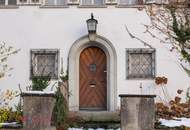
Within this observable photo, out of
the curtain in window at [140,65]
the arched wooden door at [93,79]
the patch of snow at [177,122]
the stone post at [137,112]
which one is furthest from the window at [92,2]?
the stone post at [137,112]

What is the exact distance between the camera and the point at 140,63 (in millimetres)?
15523

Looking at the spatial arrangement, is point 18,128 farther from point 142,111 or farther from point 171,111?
point 171,111

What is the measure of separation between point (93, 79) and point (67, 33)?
75.5 inches

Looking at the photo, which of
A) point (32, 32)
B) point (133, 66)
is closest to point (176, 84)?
point (133, 66)

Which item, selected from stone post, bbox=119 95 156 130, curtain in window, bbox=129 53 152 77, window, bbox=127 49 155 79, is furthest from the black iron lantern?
stone post, bbox=119 95 156 130

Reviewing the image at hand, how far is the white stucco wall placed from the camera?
1527 cm

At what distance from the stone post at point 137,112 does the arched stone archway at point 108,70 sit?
6155 millimetres

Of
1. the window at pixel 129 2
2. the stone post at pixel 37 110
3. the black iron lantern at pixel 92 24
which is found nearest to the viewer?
the stone post at pixel 37 110

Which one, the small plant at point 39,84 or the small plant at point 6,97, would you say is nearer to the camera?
the small plant at point 39,84

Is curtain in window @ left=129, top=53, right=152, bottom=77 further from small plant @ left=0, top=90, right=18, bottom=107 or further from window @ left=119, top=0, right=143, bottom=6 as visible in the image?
small plant @ left=0, top=90, right=18, bottom=107

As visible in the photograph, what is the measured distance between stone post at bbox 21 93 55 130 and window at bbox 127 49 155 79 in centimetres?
710

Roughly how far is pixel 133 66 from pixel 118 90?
0.99 m

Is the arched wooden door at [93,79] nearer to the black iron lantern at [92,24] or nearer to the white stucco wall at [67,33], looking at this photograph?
the white stucco wall at [67,33]

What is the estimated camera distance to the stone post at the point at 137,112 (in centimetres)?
903
